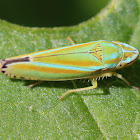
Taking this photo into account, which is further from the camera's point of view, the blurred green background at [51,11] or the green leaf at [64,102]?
the blurred green background at [51,11]

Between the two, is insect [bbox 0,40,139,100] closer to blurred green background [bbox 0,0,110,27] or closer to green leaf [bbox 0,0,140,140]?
green leaf [bbox 0,0,140,140]

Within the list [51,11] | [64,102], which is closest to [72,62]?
[64,102]

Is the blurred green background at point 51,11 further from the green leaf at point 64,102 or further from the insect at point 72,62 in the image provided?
the insect at point 72,62

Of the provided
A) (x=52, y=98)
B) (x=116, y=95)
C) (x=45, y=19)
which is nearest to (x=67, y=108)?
(x=52, y=98)

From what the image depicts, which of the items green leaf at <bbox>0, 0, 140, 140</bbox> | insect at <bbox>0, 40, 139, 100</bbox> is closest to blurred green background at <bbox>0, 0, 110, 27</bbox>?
green leaf at <bbox>0, 0, 140, 140</bbox>

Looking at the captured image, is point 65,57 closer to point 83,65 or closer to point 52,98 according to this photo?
point 83,65

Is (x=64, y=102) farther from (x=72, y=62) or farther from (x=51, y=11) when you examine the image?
Answer: (x=51, y=11)

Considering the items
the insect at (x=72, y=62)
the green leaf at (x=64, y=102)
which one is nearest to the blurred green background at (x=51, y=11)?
the green leaf at (x=64, y=102)

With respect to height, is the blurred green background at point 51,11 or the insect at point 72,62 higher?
the blurred green background at point 51,11
